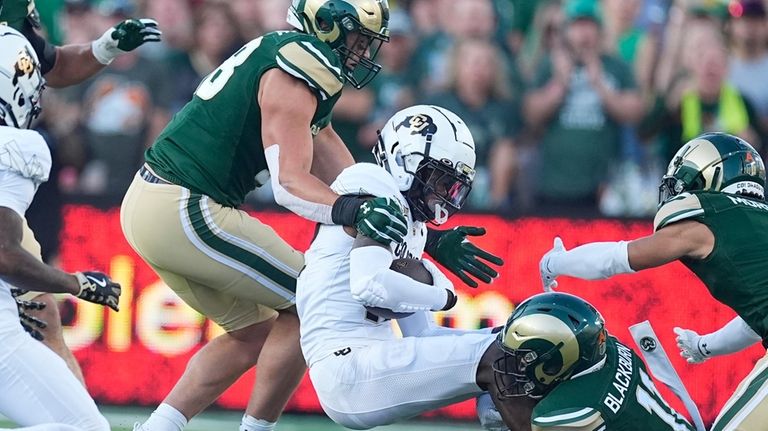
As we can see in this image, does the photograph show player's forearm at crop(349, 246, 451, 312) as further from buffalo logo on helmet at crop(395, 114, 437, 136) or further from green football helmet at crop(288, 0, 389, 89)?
green football helmet at crop(288, 0, 389, 89)

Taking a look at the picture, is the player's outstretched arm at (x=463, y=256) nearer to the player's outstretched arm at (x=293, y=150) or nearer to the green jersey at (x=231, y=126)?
the player's outstretched arm at (x=293, y=150)

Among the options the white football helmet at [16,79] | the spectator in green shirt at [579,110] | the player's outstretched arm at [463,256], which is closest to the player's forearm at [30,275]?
the white football helmet at [16,79]

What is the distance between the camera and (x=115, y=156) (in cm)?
945

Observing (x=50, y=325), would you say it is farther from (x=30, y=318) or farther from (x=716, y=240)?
(x=716, y=240)

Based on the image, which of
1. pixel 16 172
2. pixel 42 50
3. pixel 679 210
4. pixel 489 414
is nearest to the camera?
pixel 16 172

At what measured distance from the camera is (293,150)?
559cm

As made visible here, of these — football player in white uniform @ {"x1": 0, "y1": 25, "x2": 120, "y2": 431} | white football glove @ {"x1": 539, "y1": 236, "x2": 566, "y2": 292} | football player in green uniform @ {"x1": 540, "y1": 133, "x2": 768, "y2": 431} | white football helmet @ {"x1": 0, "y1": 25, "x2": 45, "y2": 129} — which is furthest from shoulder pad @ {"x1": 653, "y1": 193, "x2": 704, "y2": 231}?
white football helmet @ {"x1": 0, "y1": 25, "x2": 45, "y2": 129}

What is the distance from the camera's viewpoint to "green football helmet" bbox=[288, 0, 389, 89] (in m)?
5.86

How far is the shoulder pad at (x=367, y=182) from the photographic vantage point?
5391 mm

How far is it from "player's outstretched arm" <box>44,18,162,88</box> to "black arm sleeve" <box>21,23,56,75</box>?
3cm

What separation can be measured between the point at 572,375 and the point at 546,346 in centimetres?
16

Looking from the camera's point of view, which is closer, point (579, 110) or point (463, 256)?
point (463, 256)

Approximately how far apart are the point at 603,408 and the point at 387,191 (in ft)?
4.01

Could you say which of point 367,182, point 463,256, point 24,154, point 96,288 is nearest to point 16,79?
point 24,154
